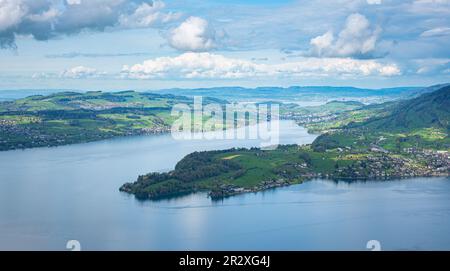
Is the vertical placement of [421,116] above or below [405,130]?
above

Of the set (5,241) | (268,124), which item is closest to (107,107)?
(268,124)

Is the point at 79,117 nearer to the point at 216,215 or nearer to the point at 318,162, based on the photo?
the point at 318,162

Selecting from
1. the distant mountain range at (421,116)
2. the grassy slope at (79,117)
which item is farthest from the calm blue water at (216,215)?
the distant mountain range at (421,116)

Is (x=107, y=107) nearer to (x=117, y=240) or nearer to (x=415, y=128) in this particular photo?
(x=415, y=128)

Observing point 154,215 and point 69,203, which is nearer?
point 154,215

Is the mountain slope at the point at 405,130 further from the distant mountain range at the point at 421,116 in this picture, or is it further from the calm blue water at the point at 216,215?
the calm blue water at the point at 216,215

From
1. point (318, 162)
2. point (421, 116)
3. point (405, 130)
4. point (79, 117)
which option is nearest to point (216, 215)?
point (318, 162)

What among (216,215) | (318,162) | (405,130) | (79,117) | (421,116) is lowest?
(216,215)

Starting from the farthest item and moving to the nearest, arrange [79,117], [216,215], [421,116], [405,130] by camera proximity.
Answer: [79,117], [421,116], [405,130], [216,215]

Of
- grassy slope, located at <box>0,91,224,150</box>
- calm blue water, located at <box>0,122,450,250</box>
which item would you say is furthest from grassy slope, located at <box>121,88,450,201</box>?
grassy slope, located at <box>0,91,224,150</box>
